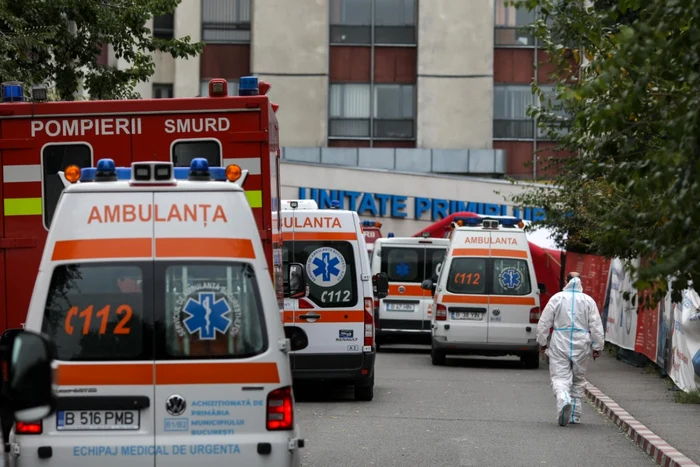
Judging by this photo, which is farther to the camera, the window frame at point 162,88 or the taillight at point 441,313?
the window frame at point 162,88

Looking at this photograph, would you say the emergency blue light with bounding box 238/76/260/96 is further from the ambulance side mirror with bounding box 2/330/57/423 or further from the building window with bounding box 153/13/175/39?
the building window with bounding box 153/13/175/39

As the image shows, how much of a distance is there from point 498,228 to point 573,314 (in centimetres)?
942

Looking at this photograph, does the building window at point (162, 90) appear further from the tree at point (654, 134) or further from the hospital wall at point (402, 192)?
the tree at point (654, 134)

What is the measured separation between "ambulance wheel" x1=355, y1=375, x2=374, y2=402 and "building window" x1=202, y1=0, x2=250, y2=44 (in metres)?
31.5

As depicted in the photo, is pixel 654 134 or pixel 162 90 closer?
pixel 654 134

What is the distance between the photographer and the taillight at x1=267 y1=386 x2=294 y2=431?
298 inches

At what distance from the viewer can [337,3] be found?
47531 mm

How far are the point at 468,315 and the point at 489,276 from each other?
85 centimetres

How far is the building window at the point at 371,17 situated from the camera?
156ft

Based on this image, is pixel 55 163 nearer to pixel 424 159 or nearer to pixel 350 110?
pixel 424 159

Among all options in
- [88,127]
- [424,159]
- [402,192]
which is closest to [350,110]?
[424,159]

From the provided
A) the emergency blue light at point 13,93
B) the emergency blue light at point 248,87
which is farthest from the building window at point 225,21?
the emergency blue light at point 248,87

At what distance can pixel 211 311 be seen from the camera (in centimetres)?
765

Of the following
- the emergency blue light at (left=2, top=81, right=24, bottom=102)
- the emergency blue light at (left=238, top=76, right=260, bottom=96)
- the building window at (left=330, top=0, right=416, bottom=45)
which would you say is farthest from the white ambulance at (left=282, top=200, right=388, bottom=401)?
the building window at (left=330, top=0, right=416, bottom=45)
